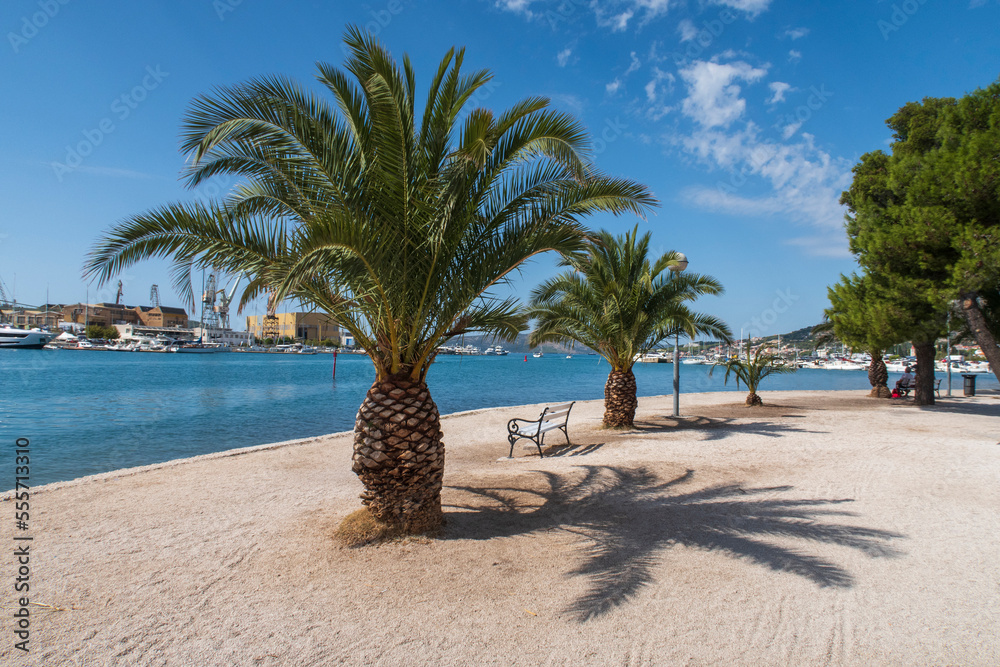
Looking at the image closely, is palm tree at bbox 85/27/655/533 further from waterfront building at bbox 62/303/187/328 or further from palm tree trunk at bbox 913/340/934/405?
waterfront building at bbox 62/303/187/328

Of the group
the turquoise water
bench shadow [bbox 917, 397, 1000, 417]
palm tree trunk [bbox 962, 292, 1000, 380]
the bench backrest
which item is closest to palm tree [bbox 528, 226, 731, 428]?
the bench backrest

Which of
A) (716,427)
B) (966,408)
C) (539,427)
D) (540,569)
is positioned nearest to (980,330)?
(716,427)

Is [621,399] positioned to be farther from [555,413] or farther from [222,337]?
[222,337]

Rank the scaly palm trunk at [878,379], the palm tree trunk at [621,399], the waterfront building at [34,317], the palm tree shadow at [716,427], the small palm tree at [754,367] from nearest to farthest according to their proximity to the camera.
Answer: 1. the palm tree shadow at [716,427]
2. the palm tree trunk at [621,399]
3. the small palm tree at [754,367]
4. the scaly palm trunk at [878,379]
5. the waterfront building at [34,317]

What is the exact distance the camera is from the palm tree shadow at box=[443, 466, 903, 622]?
407cm

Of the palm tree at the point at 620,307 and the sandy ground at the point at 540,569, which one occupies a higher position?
the palm tree at the point at 620,307

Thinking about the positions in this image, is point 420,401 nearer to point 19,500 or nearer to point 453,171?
point 453,171

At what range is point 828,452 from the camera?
8703mm

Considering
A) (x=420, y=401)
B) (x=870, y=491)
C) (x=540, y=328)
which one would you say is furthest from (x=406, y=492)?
(x=540, y=328)

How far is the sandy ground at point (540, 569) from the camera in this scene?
3.09 meters

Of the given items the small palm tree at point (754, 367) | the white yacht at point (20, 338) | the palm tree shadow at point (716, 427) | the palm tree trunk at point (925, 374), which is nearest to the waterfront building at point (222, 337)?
the white yacht at point (20, 338)

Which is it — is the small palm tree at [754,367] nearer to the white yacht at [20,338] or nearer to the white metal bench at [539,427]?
the white metal bench at [539,427]

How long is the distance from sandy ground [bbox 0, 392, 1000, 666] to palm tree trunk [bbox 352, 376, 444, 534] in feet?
1.03

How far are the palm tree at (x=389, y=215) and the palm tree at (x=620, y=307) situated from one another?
6.16 m
